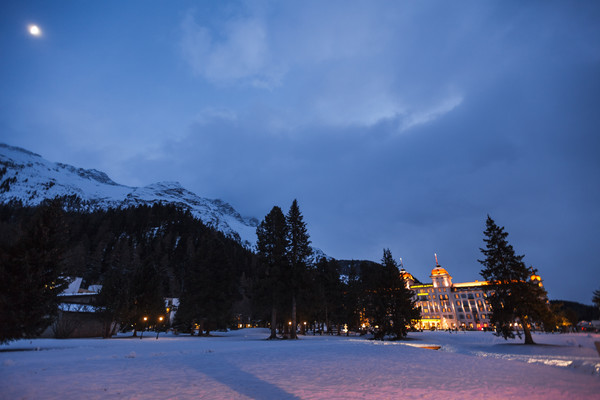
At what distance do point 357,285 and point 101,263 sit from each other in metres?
99.3

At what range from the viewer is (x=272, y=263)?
41.8 meters

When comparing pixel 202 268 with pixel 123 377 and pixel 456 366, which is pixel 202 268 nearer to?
pixel 123 377

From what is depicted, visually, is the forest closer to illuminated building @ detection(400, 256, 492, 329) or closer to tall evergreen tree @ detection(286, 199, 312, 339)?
tall evergreen tree @ detection(286, 199, 312, 339)

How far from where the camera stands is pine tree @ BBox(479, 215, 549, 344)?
31.1 meters

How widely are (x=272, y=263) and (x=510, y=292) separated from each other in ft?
99.2

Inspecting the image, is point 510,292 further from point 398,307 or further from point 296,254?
point 296,254

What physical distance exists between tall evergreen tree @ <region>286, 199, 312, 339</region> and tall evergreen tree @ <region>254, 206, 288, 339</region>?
857mm

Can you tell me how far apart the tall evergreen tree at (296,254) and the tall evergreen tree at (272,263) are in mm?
857

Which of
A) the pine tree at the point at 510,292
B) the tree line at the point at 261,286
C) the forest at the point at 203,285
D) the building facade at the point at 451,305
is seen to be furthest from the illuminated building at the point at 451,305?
the pine tree at the point at 510,292

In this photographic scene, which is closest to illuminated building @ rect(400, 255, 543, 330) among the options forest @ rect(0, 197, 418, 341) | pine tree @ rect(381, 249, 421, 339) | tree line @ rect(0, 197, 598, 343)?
forest @ rect(0, 197, 418, 341)

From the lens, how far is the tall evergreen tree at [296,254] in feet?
133

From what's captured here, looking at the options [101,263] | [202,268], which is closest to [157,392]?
[202,268]

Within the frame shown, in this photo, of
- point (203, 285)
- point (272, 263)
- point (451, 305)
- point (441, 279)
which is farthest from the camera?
point (441, 279)

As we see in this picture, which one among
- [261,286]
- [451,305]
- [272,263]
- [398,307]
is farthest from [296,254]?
[451,305]
